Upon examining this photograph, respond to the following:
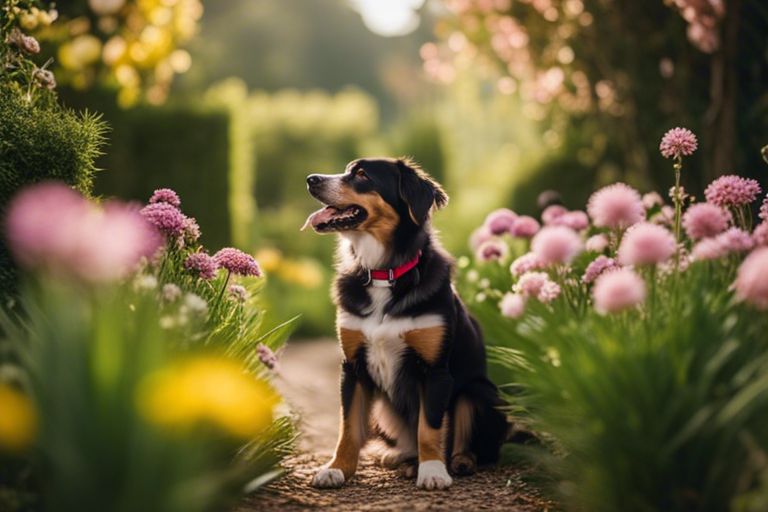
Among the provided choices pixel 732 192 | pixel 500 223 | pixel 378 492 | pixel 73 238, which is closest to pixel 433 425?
pixel 378 492

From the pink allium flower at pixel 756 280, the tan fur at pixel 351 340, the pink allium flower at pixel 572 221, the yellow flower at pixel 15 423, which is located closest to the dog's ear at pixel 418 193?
the tan fur at pixel 351 340

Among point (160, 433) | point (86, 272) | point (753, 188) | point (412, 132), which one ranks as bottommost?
point (160, 433)

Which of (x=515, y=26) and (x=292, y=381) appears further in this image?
(x=515, y=26)

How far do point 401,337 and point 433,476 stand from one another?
687 mm

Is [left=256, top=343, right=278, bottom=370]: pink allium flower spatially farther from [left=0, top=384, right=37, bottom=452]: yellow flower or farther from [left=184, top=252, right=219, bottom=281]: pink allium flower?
[left=0, top=384, right=37, bottom=452]: yellow flower

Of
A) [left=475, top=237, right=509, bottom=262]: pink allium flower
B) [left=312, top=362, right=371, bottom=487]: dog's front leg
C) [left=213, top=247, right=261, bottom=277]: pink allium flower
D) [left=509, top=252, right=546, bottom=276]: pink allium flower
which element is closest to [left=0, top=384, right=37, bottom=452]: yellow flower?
[left=213, top=247, right=261, bottom=277]: pink allium flower

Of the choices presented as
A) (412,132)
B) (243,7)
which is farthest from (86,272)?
(243,7)

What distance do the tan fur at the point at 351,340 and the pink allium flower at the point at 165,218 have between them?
960 mm

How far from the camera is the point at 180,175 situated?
31.9 ft

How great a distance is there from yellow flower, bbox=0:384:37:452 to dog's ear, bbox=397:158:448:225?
2181mm

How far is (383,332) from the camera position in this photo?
3.93 m

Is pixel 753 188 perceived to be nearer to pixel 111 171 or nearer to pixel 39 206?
pixel 39 206

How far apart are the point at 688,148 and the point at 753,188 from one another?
33cm

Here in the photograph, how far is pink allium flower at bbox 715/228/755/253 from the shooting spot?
120 inches
